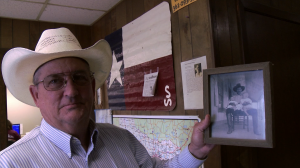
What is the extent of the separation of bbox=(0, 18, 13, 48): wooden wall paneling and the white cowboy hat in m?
1.90

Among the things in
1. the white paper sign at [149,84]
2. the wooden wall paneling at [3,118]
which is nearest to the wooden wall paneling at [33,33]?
the wooden wall paneling at [3,118]

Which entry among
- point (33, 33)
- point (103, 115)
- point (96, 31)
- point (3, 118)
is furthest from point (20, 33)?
point (103, 115)

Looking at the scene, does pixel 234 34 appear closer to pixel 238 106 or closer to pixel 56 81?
pixel 238 106

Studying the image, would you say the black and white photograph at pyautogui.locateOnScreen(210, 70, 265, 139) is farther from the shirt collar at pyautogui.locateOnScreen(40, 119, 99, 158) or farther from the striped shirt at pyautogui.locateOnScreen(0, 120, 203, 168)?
the shirt collar at pyautogui.locateOnScreen(40, 119, 99, 158)

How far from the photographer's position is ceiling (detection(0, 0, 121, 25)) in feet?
8.15

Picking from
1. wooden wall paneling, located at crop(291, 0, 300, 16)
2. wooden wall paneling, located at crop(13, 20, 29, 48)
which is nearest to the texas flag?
wooden wall paneling, located at crop(13, 20, 29, 48)

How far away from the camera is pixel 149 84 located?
2.06 m

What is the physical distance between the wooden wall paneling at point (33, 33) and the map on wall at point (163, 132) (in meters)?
1.62

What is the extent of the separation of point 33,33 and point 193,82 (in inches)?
92.2

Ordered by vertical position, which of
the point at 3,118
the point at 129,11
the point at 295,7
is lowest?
the point at 3,118

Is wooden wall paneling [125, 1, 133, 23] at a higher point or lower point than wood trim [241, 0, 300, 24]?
higher

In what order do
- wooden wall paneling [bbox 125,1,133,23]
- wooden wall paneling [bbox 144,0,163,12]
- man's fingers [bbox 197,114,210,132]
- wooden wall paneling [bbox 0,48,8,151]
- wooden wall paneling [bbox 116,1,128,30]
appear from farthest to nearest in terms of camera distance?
wooden wall paneling [bbox 0,48,8,151] < wooden wall paneling [bbox 116,1,128,30] < wooden wall paneling [bbox 125,1,133,23] < wooden wall paneling [bbox 144,0,163,12] < man's fingers [bbox 197,114,210,132]

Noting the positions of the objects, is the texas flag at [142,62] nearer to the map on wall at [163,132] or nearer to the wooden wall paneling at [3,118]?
the map on wall at [163,132]

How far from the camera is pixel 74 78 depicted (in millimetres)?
1031
